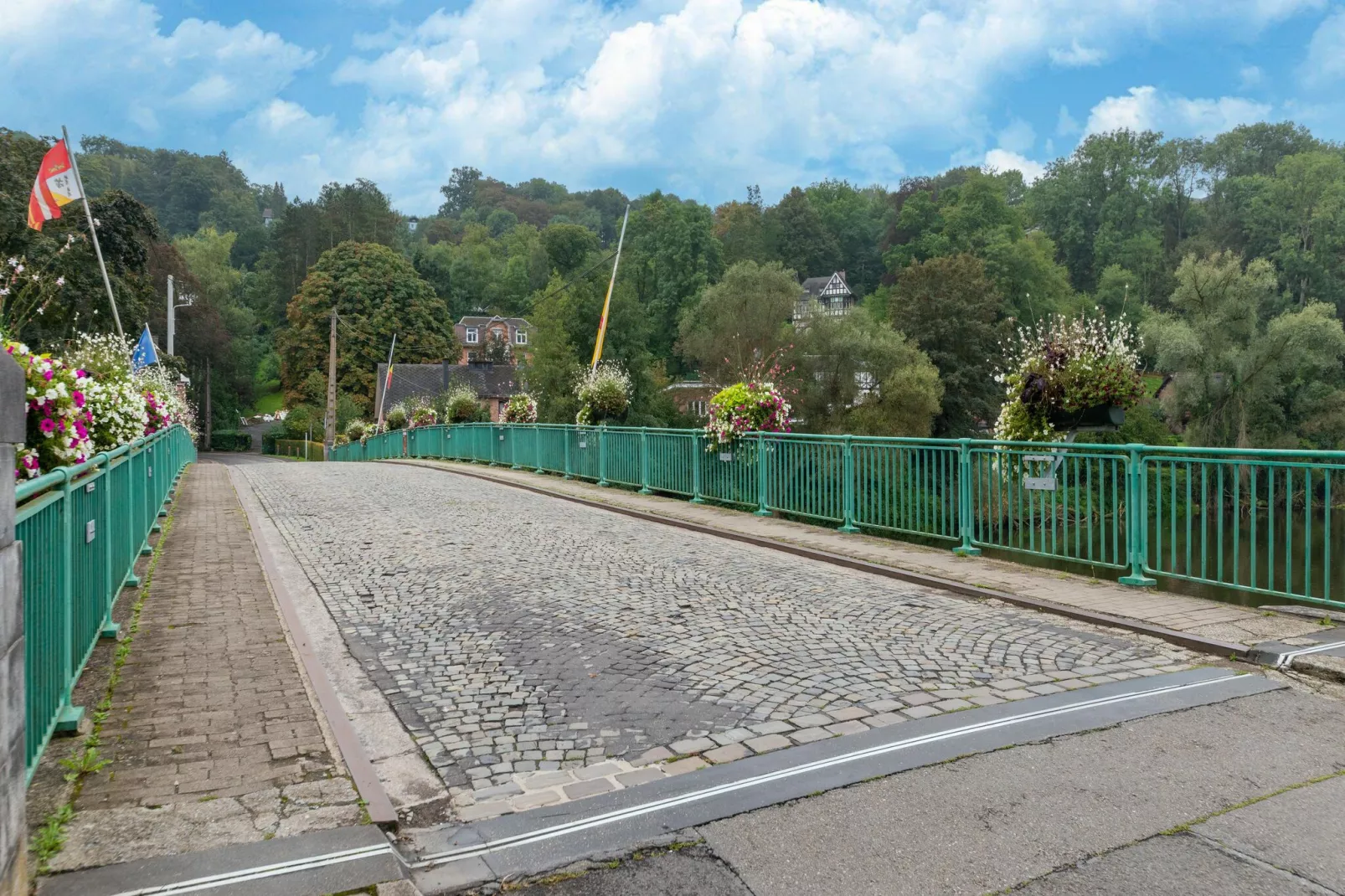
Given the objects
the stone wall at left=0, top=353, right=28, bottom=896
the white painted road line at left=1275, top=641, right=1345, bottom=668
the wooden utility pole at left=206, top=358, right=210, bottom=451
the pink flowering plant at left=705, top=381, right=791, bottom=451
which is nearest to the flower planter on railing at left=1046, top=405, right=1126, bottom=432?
the pink flowering plant at left=705, top=381, right=791, bottom=451

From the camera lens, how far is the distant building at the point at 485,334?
92.2m

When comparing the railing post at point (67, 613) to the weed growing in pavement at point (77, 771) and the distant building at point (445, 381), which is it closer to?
the weed growing in pavement at point (77, 771)

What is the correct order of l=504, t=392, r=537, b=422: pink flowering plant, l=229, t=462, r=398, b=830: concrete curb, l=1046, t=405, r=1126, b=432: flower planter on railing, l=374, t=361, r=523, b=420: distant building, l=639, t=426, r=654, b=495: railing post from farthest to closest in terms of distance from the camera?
l=374, t=361, r=523, b=420: distant building
l=504, t=392, r=537, b=422: pink flowering plant
l=639, t=426, r=654, b=495: railing post
l=1046, t=405, r=1126, b=432: flower planter on railing
l=229, t=462, r=398, b=830: concrete curb

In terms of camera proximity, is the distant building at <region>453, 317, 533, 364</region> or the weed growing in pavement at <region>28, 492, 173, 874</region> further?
the distant building at <region>453, 317, 533, 364</region>

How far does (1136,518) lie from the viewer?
861 cm

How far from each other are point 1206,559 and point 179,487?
18853mm

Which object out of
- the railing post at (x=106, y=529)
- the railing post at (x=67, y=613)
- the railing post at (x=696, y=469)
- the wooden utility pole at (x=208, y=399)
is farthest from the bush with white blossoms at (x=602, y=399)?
the wooden utility pole at (x=208, y=399)

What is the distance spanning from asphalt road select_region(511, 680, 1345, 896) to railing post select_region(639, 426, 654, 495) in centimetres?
1417

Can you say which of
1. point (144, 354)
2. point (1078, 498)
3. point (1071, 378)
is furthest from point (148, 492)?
point (144, 354)

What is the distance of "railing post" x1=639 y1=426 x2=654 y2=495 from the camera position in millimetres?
18609

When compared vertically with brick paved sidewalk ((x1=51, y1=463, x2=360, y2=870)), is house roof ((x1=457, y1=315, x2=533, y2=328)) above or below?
above

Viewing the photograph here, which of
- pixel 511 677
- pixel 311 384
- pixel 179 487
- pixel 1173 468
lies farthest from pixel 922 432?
pixel 311 384

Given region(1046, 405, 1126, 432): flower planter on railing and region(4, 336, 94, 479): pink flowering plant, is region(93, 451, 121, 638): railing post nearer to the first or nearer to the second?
region(4, 336, 94, 479): pink flowering plant

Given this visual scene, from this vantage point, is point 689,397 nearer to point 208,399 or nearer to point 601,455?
point 208,399
